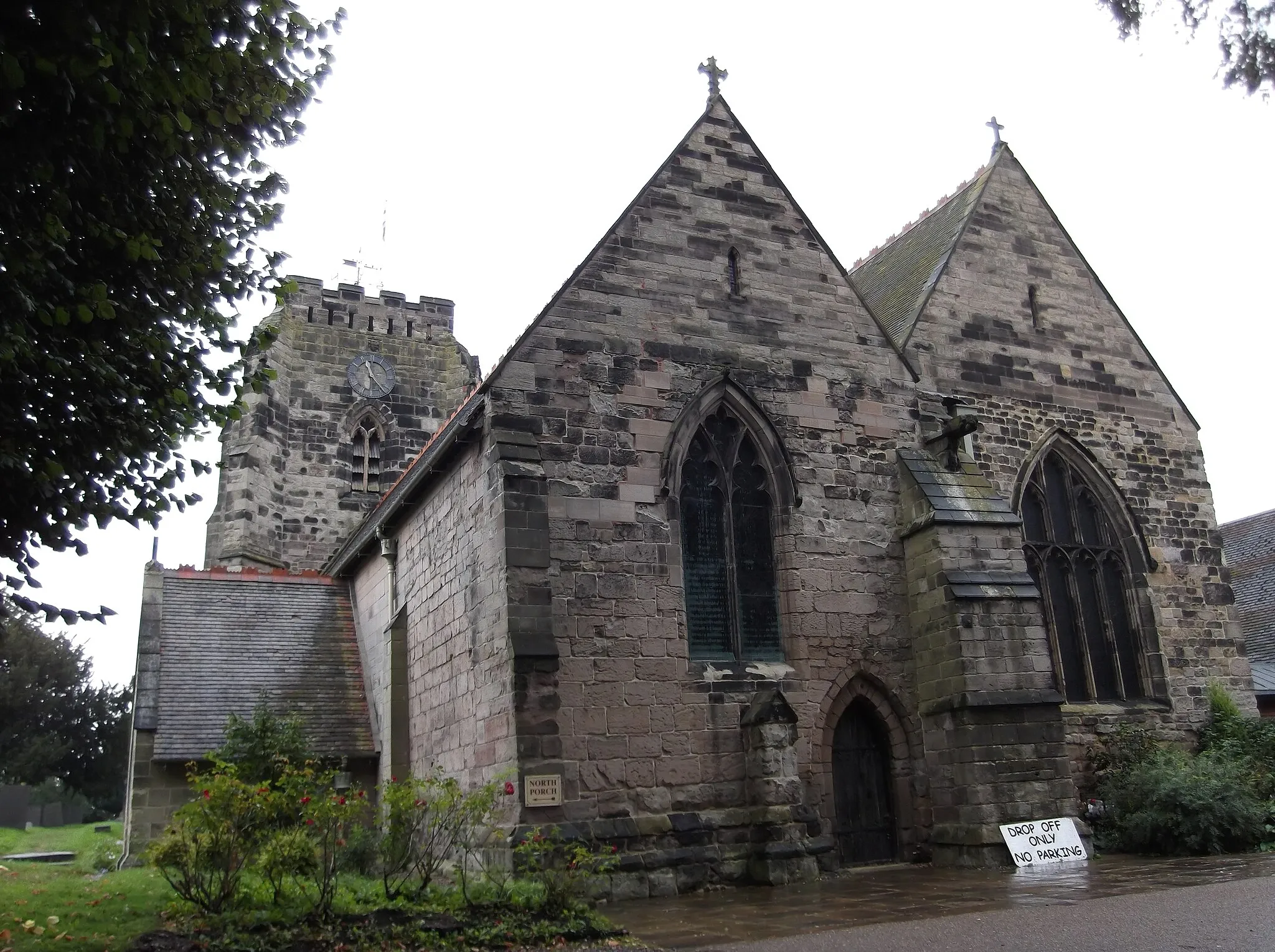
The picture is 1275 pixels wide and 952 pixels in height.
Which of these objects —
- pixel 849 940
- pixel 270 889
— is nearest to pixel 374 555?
pixel 270 889

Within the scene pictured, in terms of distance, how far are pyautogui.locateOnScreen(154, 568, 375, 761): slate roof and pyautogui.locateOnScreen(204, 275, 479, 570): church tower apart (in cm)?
441

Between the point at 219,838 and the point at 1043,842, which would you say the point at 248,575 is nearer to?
the point at 219,838

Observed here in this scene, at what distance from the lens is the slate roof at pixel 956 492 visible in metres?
13.7

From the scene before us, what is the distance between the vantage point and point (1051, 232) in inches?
733

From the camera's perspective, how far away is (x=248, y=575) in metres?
19.6

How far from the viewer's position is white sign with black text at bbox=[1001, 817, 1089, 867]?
12.1 metres

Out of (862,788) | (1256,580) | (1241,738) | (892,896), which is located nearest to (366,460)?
(862,788)

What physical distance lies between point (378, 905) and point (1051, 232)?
51.6ft

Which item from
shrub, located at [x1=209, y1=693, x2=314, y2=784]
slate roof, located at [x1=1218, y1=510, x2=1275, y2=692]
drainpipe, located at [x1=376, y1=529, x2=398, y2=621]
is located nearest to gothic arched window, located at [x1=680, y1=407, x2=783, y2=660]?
drainpipe, located at [x1=376, y1=529, x2=398, y2=621]

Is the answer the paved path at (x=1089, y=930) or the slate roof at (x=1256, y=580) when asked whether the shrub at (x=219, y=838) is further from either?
the slate roof at (x=1256, y=580)

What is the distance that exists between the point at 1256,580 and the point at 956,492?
16492 mm

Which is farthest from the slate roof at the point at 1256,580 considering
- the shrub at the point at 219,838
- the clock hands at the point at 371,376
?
the clock hands at the point at 371,376

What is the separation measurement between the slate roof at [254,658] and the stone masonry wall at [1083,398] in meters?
10.4

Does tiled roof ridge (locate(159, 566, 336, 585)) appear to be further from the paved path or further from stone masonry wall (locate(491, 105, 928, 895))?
the paved path
